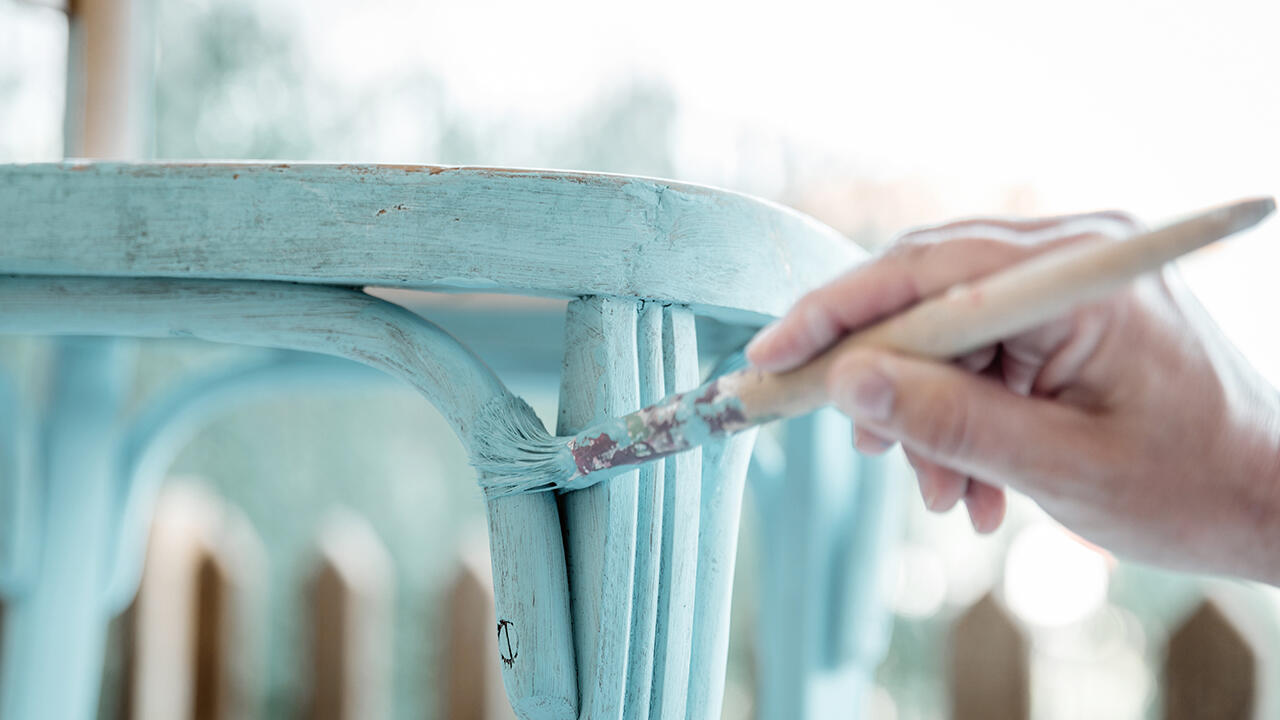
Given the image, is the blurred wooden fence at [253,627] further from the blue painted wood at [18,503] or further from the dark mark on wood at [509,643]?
the dark mark on wood at [509,643]

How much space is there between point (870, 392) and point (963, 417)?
2 cm

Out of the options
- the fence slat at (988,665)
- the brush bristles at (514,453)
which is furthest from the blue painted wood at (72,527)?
the fence slat at (988,665)

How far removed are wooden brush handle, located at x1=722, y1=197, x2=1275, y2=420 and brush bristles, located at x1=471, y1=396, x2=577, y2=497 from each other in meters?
0.08

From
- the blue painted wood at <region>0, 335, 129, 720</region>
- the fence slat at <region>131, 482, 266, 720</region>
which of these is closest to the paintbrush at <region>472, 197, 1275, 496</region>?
the blue painted wood at <region>0, 335, 129, 720</region>

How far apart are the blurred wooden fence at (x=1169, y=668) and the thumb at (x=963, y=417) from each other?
767mm

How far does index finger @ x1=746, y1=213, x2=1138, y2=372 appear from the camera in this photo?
21 cm

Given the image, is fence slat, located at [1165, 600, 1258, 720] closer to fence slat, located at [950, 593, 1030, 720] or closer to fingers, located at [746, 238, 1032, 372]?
fence slat, located at [950, 593, 1030, 720]

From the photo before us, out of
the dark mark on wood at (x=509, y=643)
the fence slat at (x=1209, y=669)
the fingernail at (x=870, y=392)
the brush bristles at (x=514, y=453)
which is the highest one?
the brush bristles at (x=514, y=453)

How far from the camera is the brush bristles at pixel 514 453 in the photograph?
27 centimetres

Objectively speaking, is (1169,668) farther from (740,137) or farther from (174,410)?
(174,410)

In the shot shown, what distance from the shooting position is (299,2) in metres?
1.30

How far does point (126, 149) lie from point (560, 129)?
554 millimetres

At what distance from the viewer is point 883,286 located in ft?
0.70

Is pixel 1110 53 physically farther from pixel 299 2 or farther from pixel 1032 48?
pixel 299 2
